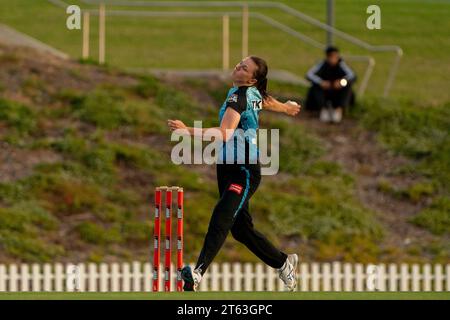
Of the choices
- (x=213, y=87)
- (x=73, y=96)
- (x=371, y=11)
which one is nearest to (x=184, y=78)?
(x=213, y=87)

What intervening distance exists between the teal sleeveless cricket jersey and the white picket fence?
296 inches

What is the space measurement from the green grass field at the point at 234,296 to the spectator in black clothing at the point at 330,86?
1342 cm

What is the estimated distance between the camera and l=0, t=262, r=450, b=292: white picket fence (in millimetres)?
18891

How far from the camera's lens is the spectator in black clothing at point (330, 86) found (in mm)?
24719

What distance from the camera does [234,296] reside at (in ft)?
35.7

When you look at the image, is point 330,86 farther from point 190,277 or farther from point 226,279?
point 190,277

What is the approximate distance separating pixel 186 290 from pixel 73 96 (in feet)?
47.0

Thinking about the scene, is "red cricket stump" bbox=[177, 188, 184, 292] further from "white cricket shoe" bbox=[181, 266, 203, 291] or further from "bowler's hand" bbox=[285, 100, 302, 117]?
"bowler's hand" bbox=[285, 100, 302, 117]

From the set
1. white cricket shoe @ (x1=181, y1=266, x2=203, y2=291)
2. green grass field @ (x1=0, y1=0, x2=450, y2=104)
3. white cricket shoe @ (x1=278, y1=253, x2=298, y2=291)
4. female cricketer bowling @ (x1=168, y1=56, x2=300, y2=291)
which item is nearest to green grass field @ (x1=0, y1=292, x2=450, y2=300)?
white cricket shoe @ (x1=181, y1=266, x2=203, y2=291)

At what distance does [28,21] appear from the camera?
39844 millimetres

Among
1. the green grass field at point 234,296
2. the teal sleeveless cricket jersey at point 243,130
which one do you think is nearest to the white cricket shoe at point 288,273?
the green grass field at point 234,296

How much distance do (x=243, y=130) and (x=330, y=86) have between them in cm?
1373
